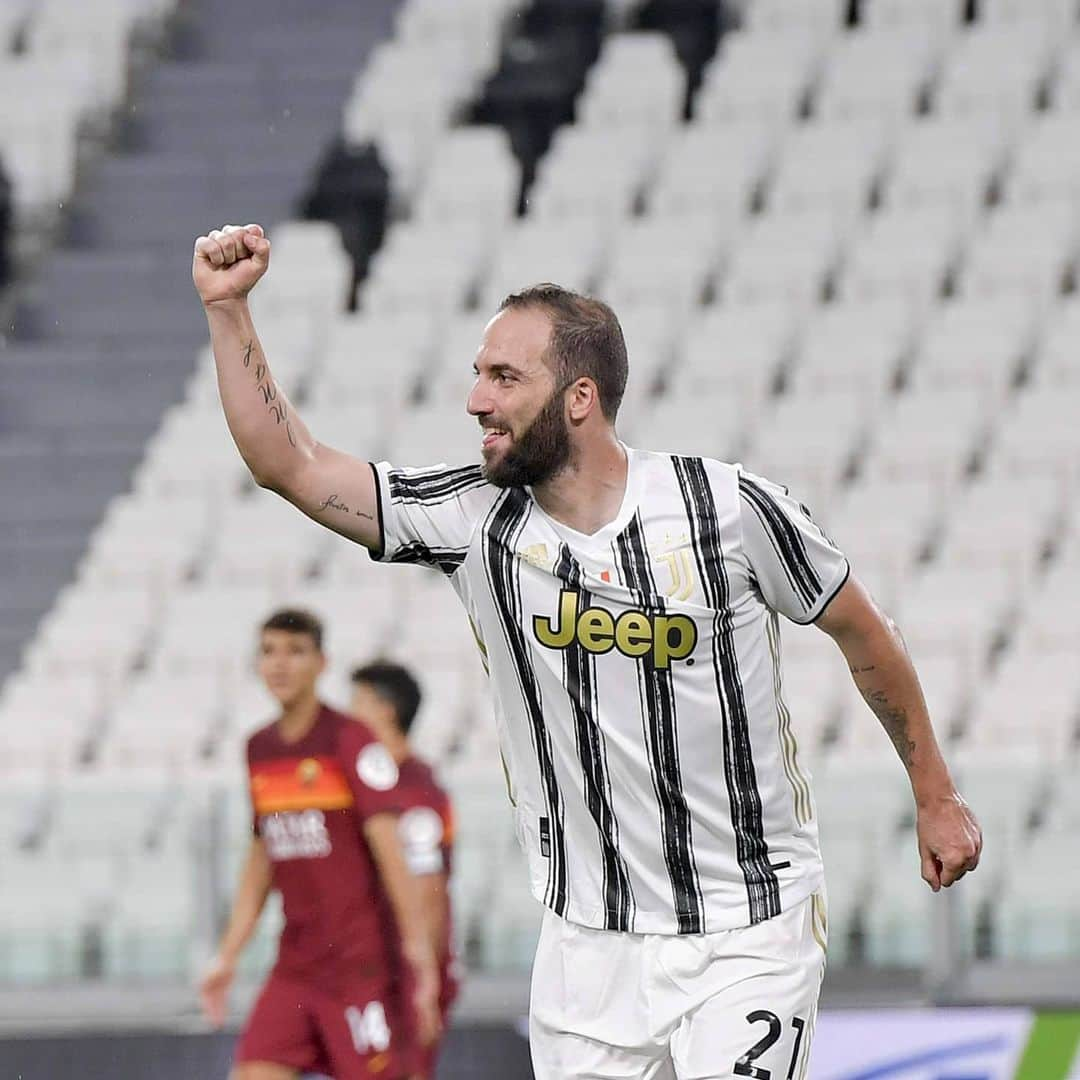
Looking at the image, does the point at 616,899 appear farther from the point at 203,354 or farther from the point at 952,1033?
the point at 203,354

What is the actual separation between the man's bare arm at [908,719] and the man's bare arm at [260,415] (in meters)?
0.79

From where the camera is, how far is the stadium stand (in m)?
8.32

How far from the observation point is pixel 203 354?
13.7 metres

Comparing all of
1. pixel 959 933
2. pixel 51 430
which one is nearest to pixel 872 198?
pixel 51 430

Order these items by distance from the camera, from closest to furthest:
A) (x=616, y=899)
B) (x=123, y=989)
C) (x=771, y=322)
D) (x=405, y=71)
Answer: (x=616, y=899) → (x=123, y=989) → (x=771, y=322) → (x=405, y=71)

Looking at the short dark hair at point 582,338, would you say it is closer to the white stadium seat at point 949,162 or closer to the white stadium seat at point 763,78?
the white stadium seat at point 949,162

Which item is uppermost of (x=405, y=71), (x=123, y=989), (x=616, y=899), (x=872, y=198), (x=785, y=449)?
(x=405, y=71)

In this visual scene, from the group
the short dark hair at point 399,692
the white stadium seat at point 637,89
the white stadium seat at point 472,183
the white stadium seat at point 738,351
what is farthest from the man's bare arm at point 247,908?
the white stadium seat at point 637,89

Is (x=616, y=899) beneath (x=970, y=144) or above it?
beneath

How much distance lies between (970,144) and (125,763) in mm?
5489

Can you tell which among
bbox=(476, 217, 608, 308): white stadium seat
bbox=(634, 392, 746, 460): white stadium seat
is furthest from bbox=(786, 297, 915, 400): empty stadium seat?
bbox=(476, 217, 608, 308): white stadium seat

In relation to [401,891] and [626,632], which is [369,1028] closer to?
[401,891]

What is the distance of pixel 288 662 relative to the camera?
6.77 meters

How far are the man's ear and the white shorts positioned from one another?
2.73 ft
